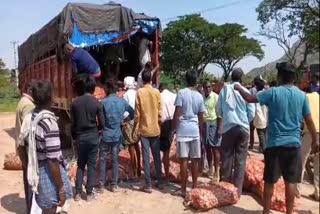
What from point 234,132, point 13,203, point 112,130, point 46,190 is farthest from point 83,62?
point 46,190

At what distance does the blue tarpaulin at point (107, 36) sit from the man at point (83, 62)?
344mm

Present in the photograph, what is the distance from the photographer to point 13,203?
20.4ft

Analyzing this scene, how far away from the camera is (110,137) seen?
6316mm

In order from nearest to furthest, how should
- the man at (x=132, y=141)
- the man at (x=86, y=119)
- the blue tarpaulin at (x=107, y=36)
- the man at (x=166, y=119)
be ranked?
the man at (x=86, y=119), the man at (x=166, y=119), the man at (x=132, y=141), the blue tarpaulin at (x=107, y=36)

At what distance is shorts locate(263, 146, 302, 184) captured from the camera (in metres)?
4.06

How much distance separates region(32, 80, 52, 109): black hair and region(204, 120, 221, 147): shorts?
4.12 metres

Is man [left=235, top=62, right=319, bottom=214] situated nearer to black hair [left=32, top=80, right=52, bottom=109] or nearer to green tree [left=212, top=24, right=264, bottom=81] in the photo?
black hair [left=32, top=80, right=52, bottom=109]

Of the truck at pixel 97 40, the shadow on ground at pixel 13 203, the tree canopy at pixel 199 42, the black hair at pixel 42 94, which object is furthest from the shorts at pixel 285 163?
the tree canopy at pixel 199 42

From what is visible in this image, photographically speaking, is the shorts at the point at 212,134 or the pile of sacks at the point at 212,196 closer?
the pile of sacks at the point at 212,196

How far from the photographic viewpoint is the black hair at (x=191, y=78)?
226 inches

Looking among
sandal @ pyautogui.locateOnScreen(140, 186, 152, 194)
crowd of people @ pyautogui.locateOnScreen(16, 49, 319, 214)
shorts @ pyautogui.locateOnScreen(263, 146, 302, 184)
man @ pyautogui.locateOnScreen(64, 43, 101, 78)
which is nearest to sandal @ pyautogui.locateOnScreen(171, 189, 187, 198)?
crowd of people @ pyautogui.locateOnScreen(16, 49, 319, 214)

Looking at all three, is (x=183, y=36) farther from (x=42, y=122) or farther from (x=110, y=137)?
(x=42, y=122)

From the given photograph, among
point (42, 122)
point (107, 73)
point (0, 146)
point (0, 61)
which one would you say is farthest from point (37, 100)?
point (0, 61)

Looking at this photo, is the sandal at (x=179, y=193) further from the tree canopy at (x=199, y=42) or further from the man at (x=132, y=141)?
the tree canopy at (x=199, y=42)
